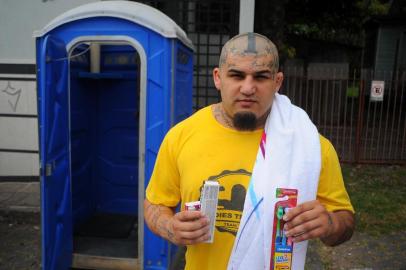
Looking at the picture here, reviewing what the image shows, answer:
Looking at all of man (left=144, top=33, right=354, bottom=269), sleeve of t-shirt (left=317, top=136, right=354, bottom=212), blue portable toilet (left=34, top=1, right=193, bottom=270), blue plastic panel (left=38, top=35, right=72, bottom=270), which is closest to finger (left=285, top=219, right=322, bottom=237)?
A: man (left=144, top=33, right=354, bottom=269)

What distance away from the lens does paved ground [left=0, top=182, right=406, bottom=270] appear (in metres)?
4.22

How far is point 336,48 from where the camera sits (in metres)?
17.4

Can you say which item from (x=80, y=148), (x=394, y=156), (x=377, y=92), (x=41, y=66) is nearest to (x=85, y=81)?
(x=80, y=148)

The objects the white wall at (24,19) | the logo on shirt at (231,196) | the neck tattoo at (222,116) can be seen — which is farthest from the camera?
the white wall at (24,19)

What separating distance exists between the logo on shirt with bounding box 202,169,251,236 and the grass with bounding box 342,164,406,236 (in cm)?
394

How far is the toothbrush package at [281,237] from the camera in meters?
1.54

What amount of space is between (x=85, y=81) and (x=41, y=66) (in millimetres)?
1404

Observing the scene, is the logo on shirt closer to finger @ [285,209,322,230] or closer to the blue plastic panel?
finger @ [285,209,322,230]

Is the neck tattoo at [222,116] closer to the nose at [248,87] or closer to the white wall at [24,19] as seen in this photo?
the nose at [248,87]

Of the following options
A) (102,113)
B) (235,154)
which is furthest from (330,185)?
(102,113)

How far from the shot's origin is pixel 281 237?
1548mm

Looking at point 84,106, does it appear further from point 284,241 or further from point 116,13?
point 284,241

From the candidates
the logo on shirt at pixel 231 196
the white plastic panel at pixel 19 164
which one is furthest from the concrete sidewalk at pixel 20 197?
the logo on shirt at pixel 231 196

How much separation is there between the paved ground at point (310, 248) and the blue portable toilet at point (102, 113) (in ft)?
2.14
